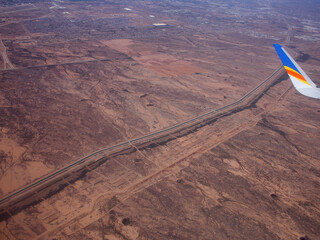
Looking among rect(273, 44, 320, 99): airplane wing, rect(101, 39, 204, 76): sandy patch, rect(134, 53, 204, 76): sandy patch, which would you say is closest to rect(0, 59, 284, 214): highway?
rect(273, 44, 320, 99): airplane wing

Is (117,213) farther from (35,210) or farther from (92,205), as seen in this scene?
(35,210)

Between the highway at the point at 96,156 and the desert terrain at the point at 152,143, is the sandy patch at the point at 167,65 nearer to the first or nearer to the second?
the desert terrain at the point at 152,143

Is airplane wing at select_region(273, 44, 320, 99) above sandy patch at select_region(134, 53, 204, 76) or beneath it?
above

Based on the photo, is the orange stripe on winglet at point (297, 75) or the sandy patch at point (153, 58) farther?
the sandy patch at point (153, 58)

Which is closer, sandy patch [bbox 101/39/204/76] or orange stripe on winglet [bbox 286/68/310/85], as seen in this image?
orange stripe on winglet [bbox 286/68/310/85]

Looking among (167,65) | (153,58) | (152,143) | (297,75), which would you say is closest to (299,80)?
(297,75)

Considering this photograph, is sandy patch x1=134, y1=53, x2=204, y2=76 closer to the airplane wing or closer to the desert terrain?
the desert terrain

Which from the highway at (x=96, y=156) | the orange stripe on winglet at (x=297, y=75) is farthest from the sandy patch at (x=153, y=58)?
the orange stripe on winglet at (x=297, y=75)

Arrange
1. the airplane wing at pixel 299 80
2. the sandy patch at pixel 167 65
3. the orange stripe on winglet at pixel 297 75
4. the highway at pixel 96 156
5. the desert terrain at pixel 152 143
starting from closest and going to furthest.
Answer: the desert terrain at pixel 152 143 → the highway at pixel 96 156 → the airplane wing at pixel 299 80 → the orange stripe on winglet at pixel 297 75 → the sandy patch at pixel 167 65
